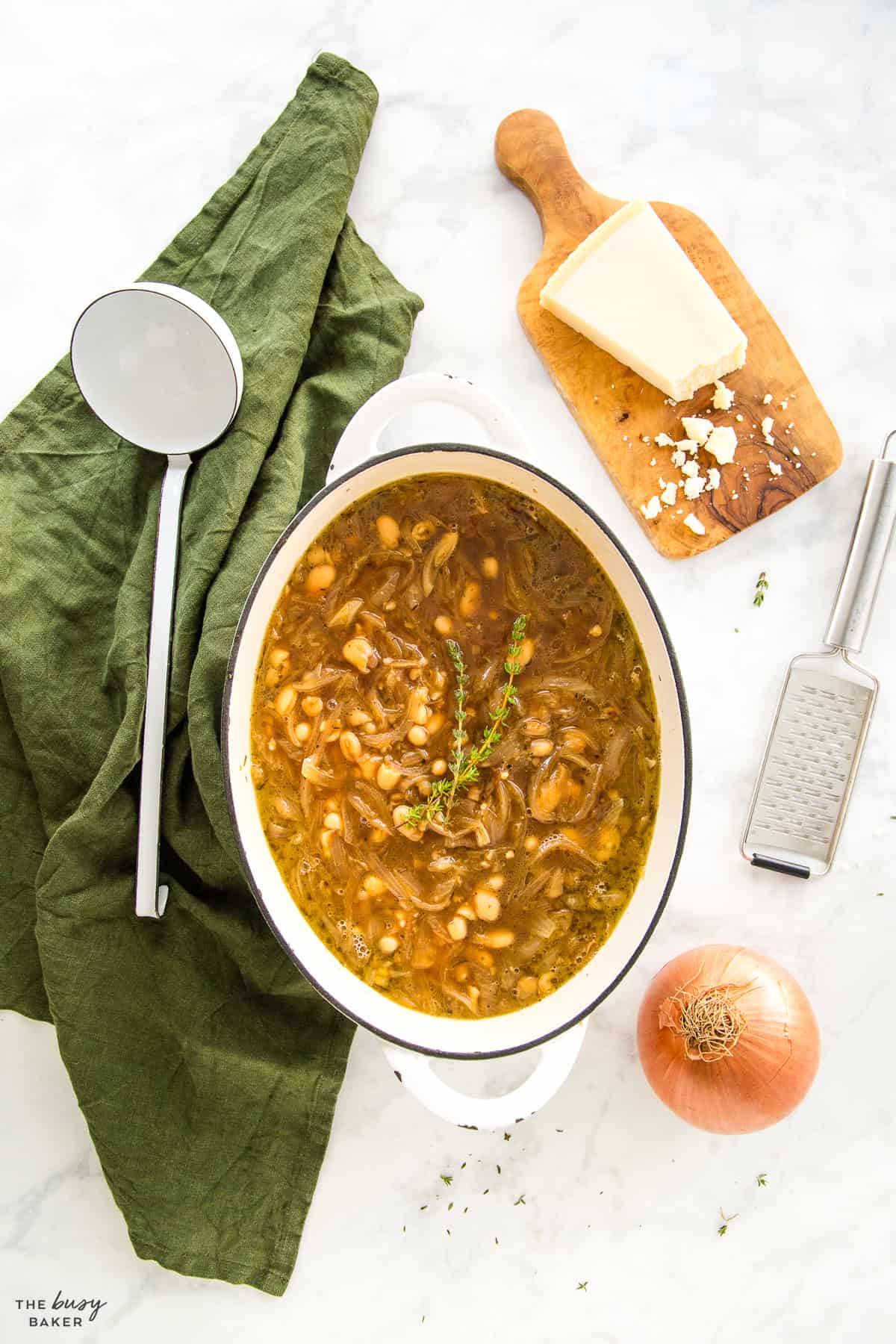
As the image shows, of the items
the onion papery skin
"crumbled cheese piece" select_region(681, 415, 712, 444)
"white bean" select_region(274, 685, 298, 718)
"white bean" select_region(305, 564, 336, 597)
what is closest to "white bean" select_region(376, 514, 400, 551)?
"white bean" select_region(305, 564, 336, 597)

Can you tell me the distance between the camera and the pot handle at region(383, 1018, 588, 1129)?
200 cm

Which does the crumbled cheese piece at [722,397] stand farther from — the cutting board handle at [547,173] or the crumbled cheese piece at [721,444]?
the cutting board handle at [547,173]

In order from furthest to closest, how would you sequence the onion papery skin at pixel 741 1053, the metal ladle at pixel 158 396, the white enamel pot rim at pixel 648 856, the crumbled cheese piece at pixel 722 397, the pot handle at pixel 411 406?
the crumbled cheese piece at pixel 722 397 → the onion papery skin at pixel 741 1053 → the metal ladle at pixel 158 396 → the pot handle at pixel 411 406 → the white enamel pot rim at pixel 648 856

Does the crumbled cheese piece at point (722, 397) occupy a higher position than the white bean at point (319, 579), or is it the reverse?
the crumbled cheese piece at point (722, 397)

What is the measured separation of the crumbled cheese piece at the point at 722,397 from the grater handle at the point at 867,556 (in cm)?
41

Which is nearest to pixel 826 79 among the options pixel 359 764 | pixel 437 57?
pixel 437 57

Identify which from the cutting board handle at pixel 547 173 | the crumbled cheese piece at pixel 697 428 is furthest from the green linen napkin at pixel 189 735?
the crumbled cheese piece at pixel 697 428

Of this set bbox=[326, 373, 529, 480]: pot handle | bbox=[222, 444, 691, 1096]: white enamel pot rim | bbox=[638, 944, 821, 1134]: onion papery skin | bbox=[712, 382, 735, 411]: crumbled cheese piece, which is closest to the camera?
bbox=[222, 444, 691, 1096]: white enamel pot rim

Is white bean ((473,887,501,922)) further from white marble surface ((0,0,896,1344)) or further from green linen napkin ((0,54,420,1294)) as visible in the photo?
white marble surface ((0,0,896,1344))

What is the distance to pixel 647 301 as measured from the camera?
237cm

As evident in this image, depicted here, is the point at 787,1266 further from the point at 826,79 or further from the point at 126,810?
the point at 826,79

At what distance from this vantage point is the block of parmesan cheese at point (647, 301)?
2.36 metres

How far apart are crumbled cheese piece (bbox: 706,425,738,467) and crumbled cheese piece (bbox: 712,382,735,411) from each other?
0.18 feet

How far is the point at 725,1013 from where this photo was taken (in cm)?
222
